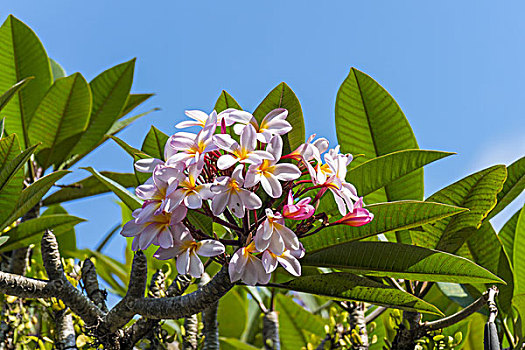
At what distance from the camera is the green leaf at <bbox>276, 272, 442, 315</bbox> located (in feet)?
3.81

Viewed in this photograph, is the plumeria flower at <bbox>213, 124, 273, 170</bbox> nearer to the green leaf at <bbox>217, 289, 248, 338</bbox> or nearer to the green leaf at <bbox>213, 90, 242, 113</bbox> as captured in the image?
the green leaf at <bbox>213, 90, 242, 113</bbox>

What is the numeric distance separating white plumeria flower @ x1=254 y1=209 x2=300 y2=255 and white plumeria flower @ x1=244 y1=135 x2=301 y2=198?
1.6 inches

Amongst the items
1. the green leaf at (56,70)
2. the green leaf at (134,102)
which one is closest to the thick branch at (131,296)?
the green leaf at (134,102)

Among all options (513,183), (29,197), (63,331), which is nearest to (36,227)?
(29,197)

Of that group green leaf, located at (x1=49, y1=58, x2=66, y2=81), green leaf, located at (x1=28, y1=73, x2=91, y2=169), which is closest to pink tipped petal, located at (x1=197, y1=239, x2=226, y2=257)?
green leaf, located at (x1=28, y1=73, x2=91, y2=169)

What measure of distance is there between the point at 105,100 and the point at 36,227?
2.29 feet

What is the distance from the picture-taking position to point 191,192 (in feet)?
3.06

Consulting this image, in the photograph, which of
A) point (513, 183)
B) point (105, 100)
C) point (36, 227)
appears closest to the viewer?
point (513, 183)

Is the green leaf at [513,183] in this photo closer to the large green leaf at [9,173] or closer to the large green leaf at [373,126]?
the large green leaf at [373,126]

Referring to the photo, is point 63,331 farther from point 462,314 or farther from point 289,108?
point 462,314

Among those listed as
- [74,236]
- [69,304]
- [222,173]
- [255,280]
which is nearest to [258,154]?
[222,173]

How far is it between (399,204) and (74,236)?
174cm

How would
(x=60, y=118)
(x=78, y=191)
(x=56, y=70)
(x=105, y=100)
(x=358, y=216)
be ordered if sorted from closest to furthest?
(x=358, y=216)
(x=60, y=118)
(x=105, y=100)
(x=78, y=191)
(x=56, y=70)

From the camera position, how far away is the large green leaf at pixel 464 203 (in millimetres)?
1236
